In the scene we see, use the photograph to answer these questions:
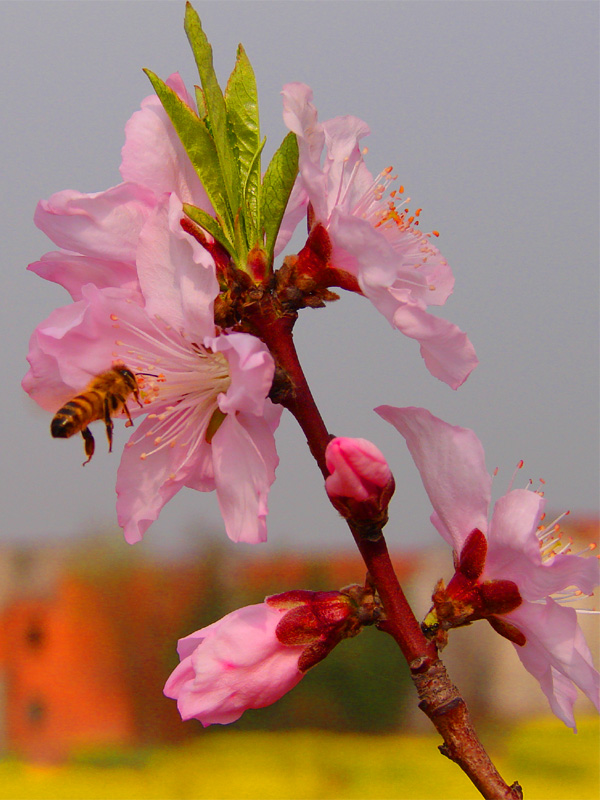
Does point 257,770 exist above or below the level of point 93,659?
below

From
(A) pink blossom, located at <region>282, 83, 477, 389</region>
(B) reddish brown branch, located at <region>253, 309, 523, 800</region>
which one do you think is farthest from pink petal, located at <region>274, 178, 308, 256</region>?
(B) reddish brown branch, located at <region>253, 309, 523, 800</region>

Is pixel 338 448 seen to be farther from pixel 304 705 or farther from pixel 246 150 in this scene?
pixel 304 705

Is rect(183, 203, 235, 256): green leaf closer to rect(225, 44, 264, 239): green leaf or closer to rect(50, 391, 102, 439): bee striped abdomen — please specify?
rect(225, 44, 264, 239): green leaf

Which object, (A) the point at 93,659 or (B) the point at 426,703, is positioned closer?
(B) the point at 426,703

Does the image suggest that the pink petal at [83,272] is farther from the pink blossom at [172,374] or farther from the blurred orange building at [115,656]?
the blurred orange building at [115,656]

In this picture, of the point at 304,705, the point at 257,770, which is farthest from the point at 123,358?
the point at 257,770
